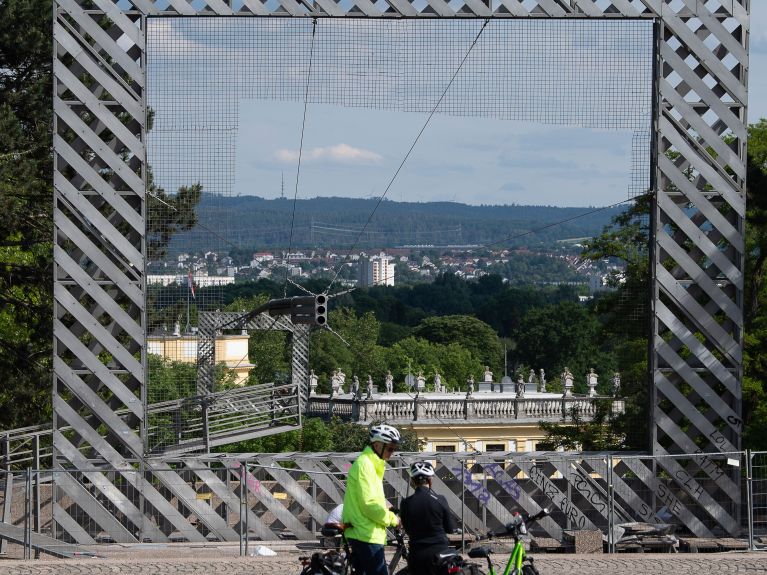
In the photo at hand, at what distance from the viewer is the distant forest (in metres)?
18.3

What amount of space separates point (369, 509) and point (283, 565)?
15.5 ft

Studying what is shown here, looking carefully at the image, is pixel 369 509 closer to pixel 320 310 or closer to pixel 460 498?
pixel 460 498

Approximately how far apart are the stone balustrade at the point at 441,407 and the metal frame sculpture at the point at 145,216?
5438 centimetres

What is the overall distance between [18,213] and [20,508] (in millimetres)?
11296

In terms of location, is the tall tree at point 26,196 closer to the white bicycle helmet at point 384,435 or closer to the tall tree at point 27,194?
the tall tree at point 27,194

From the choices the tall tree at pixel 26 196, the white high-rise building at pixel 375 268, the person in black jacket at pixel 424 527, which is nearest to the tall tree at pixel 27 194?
the tall tree at pixel 26 196

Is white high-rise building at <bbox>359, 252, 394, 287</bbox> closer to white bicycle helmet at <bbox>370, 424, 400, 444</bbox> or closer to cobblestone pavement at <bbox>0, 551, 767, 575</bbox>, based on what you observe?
cobblestone pavement at <bbox>0, 551, 767, 575</bbox>

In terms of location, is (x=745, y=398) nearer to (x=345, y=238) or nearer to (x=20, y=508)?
(x=20, y=508)

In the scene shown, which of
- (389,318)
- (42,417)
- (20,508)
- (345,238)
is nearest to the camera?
(20,508)

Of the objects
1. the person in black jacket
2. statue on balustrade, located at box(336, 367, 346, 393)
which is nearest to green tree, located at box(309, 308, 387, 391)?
statue on balustrade, located at box(336, 367, 346, 393)

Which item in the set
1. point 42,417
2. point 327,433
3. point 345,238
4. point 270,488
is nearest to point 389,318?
point 327,433

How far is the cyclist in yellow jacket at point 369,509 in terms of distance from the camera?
1016 centimetres

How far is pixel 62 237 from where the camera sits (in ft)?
53.8

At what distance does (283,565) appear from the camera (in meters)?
14.6
